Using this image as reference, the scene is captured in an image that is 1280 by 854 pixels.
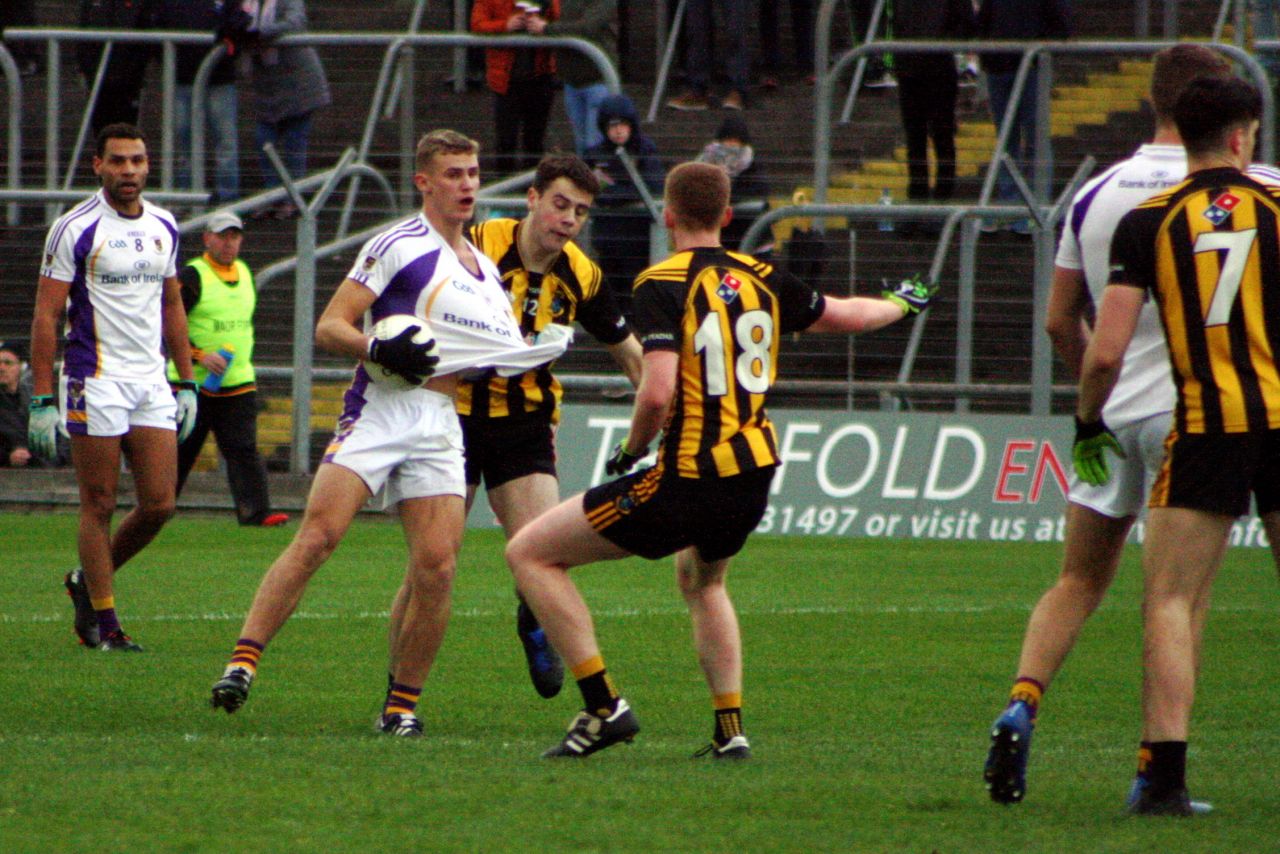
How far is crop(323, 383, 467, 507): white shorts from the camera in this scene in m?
7.16

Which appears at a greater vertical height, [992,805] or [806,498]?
[992,805]

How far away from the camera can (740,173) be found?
16.5 metres

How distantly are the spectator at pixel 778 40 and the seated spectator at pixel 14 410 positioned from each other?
783 centimetres

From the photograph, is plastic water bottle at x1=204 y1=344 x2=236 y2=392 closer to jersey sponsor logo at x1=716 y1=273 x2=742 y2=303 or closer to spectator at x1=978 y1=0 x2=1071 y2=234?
spectator at x1=978 y1=0 x2=1071 y2=234

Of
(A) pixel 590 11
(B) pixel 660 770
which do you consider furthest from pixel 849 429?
(B) pixel 660 770

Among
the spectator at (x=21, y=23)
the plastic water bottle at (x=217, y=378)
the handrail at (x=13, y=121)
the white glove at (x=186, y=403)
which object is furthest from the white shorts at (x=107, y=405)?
the spectator at (x=21, y=23)

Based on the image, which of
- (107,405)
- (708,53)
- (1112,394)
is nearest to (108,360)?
(107,405)

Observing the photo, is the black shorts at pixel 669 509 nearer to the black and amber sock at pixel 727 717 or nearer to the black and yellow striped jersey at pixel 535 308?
the black and amber sock at pixel 727 717

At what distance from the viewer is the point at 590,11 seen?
18328 mm

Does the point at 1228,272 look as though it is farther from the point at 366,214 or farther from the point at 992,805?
the point at 366,214

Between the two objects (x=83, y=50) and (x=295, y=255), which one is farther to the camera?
(x=83, y=50)

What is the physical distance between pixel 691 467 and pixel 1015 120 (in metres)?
11.8

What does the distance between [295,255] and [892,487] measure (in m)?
5.89

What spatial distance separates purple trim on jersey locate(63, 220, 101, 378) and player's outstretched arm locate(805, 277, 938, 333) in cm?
420
